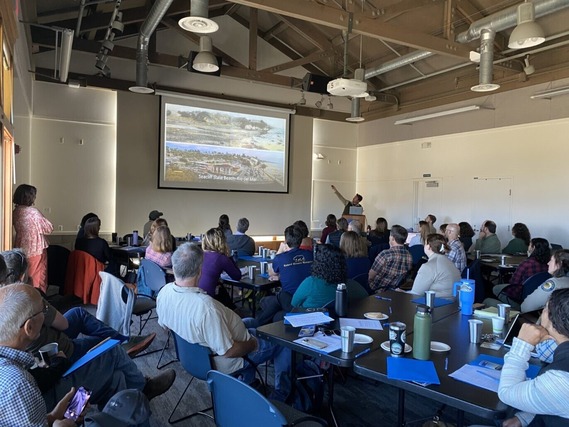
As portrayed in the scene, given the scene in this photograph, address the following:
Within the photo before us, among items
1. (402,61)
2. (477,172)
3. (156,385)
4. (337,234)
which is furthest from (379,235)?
(156,385)

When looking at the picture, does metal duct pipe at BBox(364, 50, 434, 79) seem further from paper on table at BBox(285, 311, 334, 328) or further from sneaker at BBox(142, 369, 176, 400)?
sneaker at BBox(142, 369, 176, 400)

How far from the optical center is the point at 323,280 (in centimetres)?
294

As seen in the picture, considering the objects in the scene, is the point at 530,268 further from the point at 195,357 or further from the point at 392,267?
the point at 195,357

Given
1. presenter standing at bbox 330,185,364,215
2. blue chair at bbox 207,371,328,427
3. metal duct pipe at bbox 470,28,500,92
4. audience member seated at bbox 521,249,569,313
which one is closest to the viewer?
blue chair at bbox 207,371,328,427

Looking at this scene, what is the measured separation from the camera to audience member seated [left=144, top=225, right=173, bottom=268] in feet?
15.6

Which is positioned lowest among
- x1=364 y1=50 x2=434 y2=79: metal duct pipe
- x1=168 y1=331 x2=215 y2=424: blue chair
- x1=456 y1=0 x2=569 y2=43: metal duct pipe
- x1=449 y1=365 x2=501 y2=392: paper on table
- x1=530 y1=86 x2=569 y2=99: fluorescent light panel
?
x1=168 y1=331 x2=215 y2=424: blue chair

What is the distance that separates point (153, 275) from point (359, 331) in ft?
8.62

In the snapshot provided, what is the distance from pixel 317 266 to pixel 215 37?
8.55 m

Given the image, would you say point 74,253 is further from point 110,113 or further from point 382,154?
point 382,154

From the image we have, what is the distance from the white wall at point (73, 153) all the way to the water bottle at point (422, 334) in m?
8.01

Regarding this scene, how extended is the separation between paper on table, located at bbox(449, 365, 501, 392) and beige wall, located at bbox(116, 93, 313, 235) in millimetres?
8071

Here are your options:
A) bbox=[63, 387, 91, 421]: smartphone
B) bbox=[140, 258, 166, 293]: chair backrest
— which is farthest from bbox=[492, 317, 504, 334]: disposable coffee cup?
bbox=[140, 258, 166, 293]: chair backrest

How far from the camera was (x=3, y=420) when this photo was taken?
1410 millimetres

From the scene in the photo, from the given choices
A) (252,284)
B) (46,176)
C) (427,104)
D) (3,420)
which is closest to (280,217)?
(427,104)
